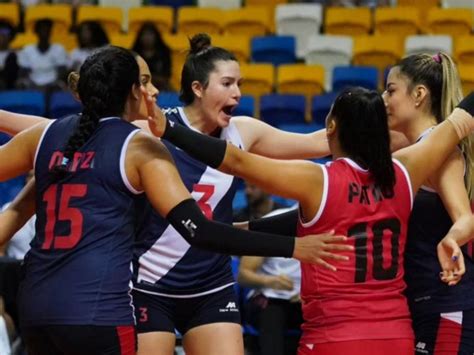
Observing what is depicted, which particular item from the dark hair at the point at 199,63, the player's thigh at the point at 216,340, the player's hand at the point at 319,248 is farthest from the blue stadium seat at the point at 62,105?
the player's hand at the point at 319,248

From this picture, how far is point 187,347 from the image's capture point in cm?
471

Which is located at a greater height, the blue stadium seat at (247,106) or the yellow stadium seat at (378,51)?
the yellow stadium seat at (378,51)

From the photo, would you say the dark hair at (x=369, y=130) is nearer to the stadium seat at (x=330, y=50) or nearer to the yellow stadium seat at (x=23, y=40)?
the stadium seat at (x=330, y=50)

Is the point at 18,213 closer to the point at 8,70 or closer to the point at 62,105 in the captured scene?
the point at 62,105

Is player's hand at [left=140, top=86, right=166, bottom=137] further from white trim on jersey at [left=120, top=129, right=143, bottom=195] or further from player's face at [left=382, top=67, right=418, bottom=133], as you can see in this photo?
player's face at [left=382, top=67, right=418, bottom=133]

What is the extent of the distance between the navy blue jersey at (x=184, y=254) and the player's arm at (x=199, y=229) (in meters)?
0.91

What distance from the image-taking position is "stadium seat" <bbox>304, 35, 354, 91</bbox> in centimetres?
1308

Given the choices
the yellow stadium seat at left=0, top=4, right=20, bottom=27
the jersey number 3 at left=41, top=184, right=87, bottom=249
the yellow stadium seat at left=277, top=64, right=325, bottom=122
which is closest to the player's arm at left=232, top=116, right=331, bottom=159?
the jersey number 3 at left=41, top=184, right=87, bottom=249

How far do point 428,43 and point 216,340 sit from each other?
8.75m

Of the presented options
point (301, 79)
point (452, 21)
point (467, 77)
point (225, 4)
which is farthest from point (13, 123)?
point (225, 4)

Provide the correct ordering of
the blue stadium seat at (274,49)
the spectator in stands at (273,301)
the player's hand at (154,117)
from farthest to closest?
the blue stadium seat at (274,49), the spectator in stands at (273,301), the player's hand at (154,117)

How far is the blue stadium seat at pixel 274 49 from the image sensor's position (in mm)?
13125

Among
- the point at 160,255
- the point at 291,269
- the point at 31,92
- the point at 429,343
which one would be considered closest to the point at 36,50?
the point at 31,92

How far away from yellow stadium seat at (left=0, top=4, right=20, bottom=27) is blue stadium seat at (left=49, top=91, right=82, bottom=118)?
3003 millimetres
